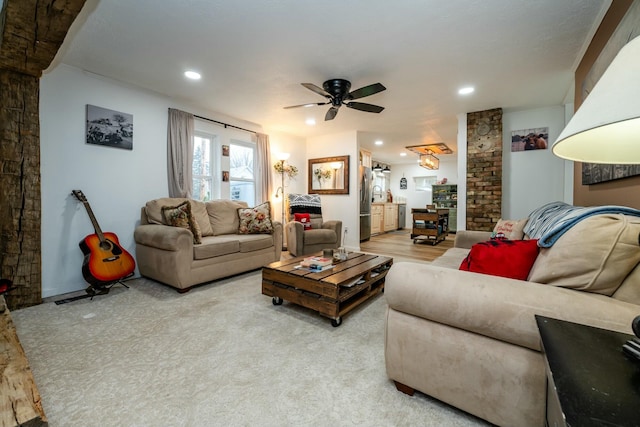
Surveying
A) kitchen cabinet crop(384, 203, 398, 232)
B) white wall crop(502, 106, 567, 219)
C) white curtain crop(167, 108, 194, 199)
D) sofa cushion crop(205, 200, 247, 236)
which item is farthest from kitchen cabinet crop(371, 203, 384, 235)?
white curtain crop(167, 108, 194, 199)

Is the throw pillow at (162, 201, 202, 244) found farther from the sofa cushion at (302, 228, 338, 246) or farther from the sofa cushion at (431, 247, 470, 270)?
the sofa cushion at (431, 247, 470, 270)

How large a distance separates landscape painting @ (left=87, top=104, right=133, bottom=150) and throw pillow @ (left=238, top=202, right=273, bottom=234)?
1612 millimetres

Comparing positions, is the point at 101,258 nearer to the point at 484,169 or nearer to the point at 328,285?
the point at 328,285

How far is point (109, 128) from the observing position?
3.01m

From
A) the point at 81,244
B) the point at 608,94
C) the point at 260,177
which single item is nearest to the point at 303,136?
the point at 260,177

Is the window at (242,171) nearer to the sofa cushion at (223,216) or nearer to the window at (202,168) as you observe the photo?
the window at (202,168)

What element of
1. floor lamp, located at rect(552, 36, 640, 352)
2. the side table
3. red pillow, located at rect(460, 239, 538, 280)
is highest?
floor lamp, located at rect(552, 36, 640, 352)

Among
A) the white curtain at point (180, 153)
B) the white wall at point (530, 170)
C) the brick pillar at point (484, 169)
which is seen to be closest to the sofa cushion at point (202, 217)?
the white curtain at point (180, 153)

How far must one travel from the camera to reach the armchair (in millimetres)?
4164

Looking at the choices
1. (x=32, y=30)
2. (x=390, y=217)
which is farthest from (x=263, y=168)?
(x=390, y=217)

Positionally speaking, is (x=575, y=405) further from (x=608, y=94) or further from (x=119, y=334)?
(x=119, y=334)

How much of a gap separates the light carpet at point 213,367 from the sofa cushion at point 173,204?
3.55ft

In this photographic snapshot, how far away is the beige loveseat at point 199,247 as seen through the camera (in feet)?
8.73

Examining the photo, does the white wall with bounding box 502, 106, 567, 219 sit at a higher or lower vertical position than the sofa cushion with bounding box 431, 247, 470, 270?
higher
